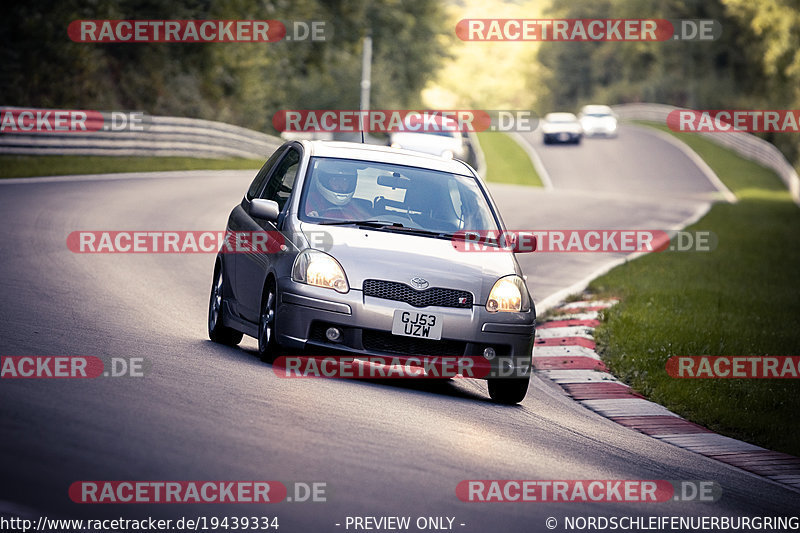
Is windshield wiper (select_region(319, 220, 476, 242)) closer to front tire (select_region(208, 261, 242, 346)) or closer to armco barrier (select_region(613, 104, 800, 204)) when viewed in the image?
front tire (select_region(208, 261, 242, 346))

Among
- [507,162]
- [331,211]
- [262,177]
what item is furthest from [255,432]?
[507,162]

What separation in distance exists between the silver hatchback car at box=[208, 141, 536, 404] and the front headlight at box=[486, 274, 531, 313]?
10mm

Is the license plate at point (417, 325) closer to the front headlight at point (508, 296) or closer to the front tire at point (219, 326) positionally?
the front headlight at point (508, 296)

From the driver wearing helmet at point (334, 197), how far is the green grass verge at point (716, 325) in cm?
322

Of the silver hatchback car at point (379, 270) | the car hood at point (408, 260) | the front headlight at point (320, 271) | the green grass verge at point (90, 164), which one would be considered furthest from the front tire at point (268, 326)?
the green grass verge at point (90, 164)

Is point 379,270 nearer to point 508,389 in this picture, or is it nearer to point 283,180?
point 508,389

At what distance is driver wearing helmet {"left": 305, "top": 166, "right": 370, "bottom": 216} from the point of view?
1026 centimetres

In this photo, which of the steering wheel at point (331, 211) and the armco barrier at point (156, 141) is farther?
the armco barrier at point (156, 141)

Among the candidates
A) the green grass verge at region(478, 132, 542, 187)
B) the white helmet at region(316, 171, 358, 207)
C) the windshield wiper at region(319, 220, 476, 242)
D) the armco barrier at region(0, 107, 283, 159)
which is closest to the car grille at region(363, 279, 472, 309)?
the windshield wiper at region(319, 220, 476, 242)

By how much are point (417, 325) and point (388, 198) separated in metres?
1.46

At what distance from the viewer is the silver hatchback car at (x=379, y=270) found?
30.8ft

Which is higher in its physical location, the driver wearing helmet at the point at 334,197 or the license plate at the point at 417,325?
the driver wearing helmet at the point at 334,197

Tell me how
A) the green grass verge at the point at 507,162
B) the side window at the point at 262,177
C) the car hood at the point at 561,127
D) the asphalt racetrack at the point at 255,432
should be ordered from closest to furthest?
the asphalt racetrack at the point at 255,432, the side window at the point at 262,177, the green grass verge at the point at 507,162, the car hood at the point at 561,127

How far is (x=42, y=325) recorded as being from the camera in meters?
10.3
